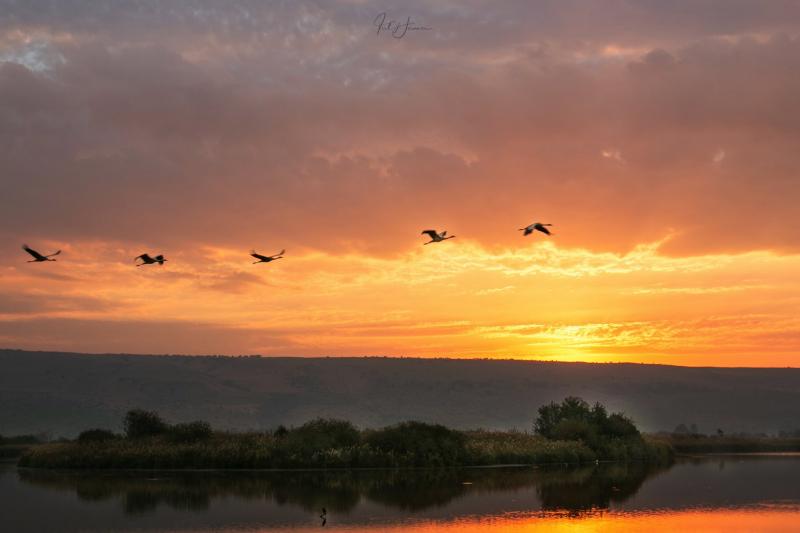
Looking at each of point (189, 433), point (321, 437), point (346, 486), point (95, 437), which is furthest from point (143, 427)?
point (346, 486)

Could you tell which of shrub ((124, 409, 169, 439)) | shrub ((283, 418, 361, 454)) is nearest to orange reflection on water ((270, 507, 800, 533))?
shrub ((283, 418, 361, 454))

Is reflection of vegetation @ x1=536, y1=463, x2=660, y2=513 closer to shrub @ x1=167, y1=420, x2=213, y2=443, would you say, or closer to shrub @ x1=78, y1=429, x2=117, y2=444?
shrub @ x1=167, y1=420, x2=213, y2=443

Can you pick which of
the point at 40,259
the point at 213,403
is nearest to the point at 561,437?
the point at 40,259

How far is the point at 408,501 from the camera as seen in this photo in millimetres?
41938

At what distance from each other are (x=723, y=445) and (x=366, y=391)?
8458 cm

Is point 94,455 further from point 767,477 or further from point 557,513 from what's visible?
point 767,477

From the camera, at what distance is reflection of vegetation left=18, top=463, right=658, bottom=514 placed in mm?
42094

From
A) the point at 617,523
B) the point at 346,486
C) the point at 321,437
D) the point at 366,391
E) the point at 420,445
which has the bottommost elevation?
the point at 617,523

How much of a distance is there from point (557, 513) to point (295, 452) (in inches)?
898

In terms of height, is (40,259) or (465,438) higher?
(40,259)

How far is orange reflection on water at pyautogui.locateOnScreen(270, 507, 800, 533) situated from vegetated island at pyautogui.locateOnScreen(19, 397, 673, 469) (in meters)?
21.4

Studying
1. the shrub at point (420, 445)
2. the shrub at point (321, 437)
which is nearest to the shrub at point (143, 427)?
the shrub at point (321, 437)

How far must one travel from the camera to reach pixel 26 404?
443 feet

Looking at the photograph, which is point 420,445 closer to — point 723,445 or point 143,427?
point 143,427
